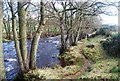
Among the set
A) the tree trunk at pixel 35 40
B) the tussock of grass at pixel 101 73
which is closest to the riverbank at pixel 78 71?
the tussock of grass at pixel 101 73

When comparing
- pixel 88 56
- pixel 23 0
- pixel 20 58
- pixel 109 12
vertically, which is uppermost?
pixel 23 0

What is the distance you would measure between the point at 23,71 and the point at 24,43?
1457mm

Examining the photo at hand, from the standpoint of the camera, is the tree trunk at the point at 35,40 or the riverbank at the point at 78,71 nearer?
the riverbank at the point at 78,71

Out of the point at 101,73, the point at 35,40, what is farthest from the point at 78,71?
the point at 35,40

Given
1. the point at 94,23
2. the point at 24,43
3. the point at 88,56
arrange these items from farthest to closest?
the point at 94,23 < the point at 88,56 < the point at 24,43

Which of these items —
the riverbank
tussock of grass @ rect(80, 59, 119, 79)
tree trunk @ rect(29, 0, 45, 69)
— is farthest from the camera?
tree trunk @ rect(29, 0, 45, 69)

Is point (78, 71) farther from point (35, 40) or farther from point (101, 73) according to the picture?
point (35, 40)

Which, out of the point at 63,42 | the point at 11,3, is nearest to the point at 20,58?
the point at 11,3

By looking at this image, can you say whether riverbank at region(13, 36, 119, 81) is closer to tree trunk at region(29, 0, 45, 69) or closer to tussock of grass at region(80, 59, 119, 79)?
tussock of grass at region(80, 59, 119, 79)

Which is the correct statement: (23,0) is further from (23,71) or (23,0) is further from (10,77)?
(10,77)

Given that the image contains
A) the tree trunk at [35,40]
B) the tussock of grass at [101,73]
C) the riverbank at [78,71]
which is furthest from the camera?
the tree trunk at [35,40]

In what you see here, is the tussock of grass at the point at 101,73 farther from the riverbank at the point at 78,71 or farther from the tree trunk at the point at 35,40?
the tree trunk at the point at 35,40

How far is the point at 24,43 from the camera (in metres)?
11.6

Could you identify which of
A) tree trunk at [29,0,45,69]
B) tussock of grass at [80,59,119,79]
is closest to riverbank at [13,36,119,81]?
tussock of grass at [80,59,119,79]
